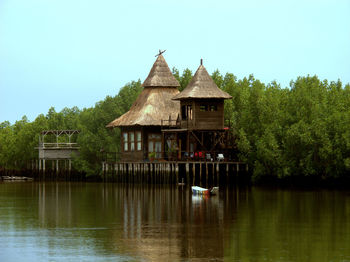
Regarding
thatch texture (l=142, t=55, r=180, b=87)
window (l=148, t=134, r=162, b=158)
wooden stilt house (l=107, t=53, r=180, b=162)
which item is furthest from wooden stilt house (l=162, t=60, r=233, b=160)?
thatch texture (l=142, t=55, r=180, b=87)

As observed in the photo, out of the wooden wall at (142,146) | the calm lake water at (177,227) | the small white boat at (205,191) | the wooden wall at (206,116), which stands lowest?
the calm lake water at (177,227)

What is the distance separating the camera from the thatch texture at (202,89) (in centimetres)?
7162

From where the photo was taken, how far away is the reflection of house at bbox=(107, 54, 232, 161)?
2847 inches

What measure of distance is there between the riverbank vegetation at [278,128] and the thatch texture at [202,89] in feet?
12.7

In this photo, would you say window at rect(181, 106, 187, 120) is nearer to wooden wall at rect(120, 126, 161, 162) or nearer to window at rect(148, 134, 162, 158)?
wooden wall at rect(120, 126, 161, 162)

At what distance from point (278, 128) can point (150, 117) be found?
534 inches

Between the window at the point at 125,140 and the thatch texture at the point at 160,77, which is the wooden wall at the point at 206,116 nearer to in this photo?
the thatch texture at the point at 160,77

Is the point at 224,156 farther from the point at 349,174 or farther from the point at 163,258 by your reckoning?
the point at 163,258

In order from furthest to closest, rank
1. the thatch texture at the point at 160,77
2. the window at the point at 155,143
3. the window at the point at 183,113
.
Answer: the thatch texture at the point at 160,77 → the window at the point at 155,143 → the window at the point at 183,113

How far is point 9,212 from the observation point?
45.2 meters

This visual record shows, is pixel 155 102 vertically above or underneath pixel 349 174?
above

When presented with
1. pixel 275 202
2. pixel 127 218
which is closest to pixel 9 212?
pixel 127 218

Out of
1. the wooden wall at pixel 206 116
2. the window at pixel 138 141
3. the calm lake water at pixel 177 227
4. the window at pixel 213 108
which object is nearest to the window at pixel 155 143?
the window at pixel 138 141

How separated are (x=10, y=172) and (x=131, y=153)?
108ft
